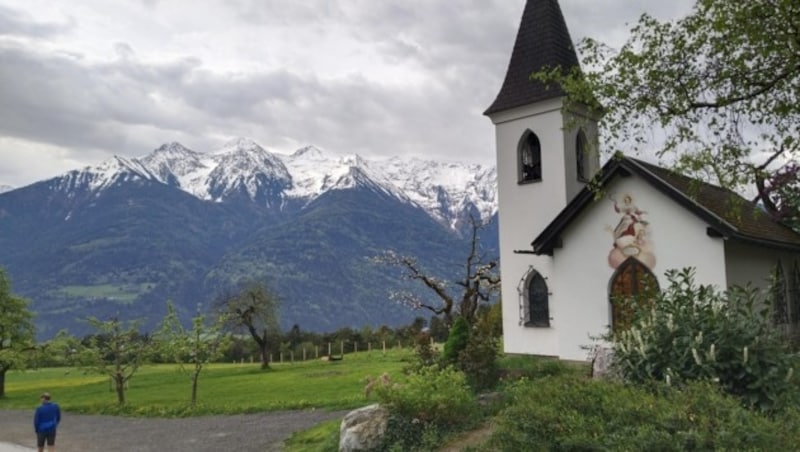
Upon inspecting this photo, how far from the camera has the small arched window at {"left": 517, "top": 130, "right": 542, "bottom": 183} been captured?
22.2m

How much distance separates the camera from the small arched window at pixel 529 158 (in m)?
22.2

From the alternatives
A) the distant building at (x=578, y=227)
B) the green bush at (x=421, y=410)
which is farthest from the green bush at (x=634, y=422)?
the distant building at (x=578, y=227)

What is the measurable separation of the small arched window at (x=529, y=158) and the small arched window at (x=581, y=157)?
1.22 metres

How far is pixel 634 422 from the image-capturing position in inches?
308

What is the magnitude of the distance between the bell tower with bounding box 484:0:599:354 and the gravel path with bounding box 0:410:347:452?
6529 millimetres

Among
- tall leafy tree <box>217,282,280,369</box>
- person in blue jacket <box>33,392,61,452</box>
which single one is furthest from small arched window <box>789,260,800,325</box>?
tall leafy tree <box>217,282,280,369</box>

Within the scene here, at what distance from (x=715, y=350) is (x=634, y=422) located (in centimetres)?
301

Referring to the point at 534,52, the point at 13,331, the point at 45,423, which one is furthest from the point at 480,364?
the point at 13,331

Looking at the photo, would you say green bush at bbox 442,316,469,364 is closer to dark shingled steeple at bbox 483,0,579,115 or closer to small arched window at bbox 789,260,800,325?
dark shingled steeple at bbox 483,0,579,115

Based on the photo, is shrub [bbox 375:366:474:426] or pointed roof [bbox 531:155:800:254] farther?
pointed roof [bbox 531:155:800:254]

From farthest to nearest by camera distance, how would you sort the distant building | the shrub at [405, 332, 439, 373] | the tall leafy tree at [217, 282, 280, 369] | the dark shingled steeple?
1. the tall leafy tree at [217, 282, 280, 369]
2. the dark shingled steeple
3. the distant building
4. the shrub at [405, 332, 439, 373]

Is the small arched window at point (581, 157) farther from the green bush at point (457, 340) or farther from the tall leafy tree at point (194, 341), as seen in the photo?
the tall leafy tree at point (194, 341)

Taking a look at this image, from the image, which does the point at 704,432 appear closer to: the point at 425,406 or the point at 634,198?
the point at 425,406

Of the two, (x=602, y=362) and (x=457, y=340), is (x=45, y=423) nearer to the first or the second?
(x=457, y=340)
